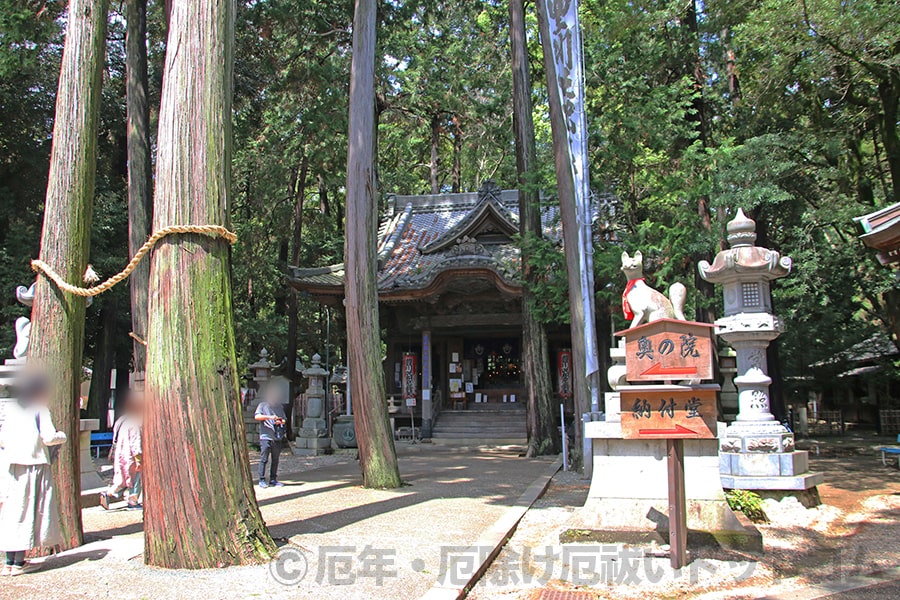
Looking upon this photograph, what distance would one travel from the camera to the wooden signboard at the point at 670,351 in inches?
213

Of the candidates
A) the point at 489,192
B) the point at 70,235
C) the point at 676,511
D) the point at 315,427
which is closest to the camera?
the point at 676,511

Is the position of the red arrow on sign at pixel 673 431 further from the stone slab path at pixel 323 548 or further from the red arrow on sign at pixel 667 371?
the stone slab path at pixel 323 548

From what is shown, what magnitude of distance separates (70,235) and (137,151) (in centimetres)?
715

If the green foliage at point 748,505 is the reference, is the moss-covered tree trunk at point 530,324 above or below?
above

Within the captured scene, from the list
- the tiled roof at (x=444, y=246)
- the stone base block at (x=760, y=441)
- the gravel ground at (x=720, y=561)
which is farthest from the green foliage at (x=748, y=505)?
the tiled roof at (x=444, y=246)

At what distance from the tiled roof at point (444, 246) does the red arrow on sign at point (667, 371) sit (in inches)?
443

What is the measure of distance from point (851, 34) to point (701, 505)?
9100mm

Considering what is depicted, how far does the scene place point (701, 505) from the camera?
20.5 ft

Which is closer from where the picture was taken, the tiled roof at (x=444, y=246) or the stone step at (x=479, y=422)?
the tiled roof at (x=444, y=246)

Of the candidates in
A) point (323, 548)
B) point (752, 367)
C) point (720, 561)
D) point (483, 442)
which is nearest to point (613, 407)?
point (720, 561)

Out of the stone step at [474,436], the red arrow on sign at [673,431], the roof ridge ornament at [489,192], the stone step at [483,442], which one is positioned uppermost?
the roof ridge ornament at [489,192]

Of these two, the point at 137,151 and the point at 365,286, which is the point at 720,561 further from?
the point at 137,151

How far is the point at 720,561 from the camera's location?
5.71 m

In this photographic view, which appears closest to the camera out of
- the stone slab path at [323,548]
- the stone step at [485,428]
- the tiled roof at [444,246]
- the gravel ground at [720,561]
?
the stone slab path at [323,548]
